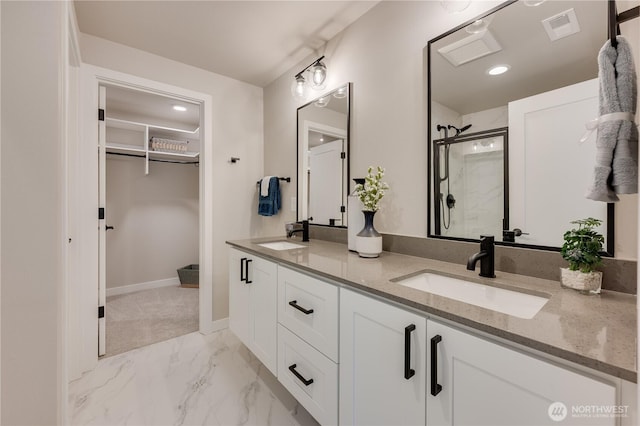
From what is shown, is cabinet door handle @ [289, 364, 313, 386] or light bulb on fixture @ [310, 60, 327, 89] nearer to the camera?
cabinet door handle @ [289, 364, 313, 386]

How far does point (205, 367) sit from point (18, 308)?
1.29 m

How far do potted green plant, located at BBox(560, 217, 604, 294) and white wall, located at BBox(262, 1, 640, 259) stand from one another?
618 millimetres

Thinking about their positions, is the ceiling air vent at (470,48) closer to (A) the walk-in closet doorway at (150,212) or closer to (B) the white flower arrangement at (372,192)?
(B) the white flower arrangement at (372,192)

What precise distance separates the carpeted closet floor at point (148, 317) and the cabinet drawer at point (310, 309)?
5.33 feet

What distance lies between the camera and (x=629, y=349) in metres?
0.54

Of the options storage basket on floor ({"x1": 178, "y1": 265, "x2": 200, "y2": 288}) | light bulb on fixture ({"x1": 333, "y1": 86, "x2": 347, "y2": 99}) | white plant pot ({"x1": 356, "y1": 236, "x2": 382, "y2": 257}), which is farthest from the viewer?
storage basket on floor ({"x1": 178, "y1": 265, "x2": 200, "y2": 288})

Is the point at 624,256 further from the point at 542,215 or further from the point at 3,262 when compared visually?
the point at 3,262

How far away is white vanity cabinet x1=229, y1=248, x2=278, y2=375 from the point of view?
59.9 inches

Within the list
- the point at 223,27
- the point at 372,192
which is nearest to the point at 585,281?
the point at 372,192

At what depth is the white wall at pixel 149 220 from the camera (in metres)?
3.45

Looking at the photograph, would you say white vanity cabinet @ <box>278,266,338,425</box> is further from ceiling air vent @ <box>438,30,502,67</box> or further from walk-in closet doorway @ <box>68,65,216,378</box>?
walk-in closet doorway @ <box>68,65,216,378</box>

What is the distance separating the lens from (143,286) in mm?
3641

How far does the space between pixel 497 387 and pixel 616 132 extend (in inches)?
26.3

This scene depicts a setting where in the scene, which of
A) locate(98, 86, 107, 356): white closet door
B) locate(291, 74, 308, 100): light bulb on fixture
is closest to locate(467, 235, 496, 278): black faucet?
locate(291, 74, 308, 100): light bulb on fixture
